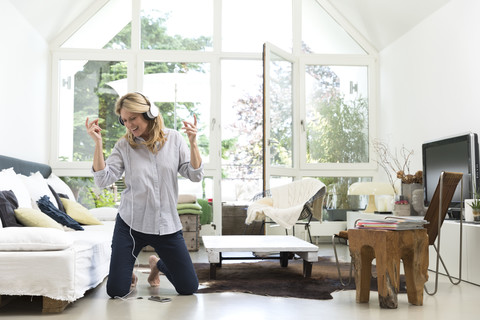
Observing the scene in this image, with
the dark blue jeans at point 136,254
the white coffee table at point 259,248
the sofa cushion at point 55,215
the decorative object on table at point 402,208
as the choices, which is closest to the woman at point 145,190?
the dark blue jeans at point 136,254

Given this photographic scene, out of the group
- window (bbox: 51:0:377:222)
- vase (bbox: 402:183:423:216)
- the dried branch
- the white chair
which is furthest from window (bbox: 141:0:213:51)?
vase (bbox: 402:183:423:216)

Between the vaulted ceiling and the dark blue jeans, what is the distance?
3.32 metres

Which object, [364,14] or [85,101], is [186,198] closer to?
[85,101]

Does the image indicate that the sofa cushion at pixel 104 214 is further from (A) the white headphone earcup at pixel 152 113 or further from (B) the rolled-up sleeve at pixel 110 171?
(A) the white headphone earcup at pixel 152 113

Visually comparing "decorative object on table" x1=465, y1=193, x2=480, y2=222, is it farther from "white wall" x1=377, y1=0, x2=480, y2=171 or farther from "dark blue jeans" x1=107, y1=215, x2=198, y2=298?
"dark blue jeans" x1=107, y1=215, x2=198, y2=298

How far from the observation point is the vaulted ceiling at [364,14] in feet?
19.6

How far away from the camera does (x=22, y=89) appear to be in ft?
19.6

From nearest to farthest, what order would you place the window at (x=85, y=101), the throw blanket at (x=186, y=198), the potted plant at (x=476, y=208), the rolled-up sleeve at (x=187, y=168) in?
the rolled-up sleeve at (x=187, y=168), the potted plant at (x=476, y=208), the throw blanket at (x=186, y=198), the window at (x=85, y=101)

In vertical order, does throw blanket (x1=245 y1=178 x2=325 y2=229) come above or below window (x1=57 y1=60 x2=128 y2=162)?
below

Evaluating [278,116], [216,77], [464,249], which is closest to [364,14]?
[278,116]

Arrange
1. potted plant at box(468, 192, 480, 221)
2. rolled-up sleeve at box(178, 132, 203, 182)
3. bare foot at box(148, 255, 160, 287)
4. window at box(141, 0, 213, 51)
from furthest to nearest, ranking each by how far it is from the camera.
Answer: window at box(141, 0, 213, 51) → potted plant at box(468, 192, 480, 221) → bare foot at box(148, 255, 160, 287) → rolled-up sleeve at box(178, 132, 203, 182)

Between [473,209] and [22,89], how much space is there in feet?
14.3

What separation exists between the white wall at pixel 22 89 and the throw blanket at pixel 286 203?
2398mm

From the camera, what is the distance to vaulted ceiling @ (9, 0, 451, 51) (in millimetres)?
5988
